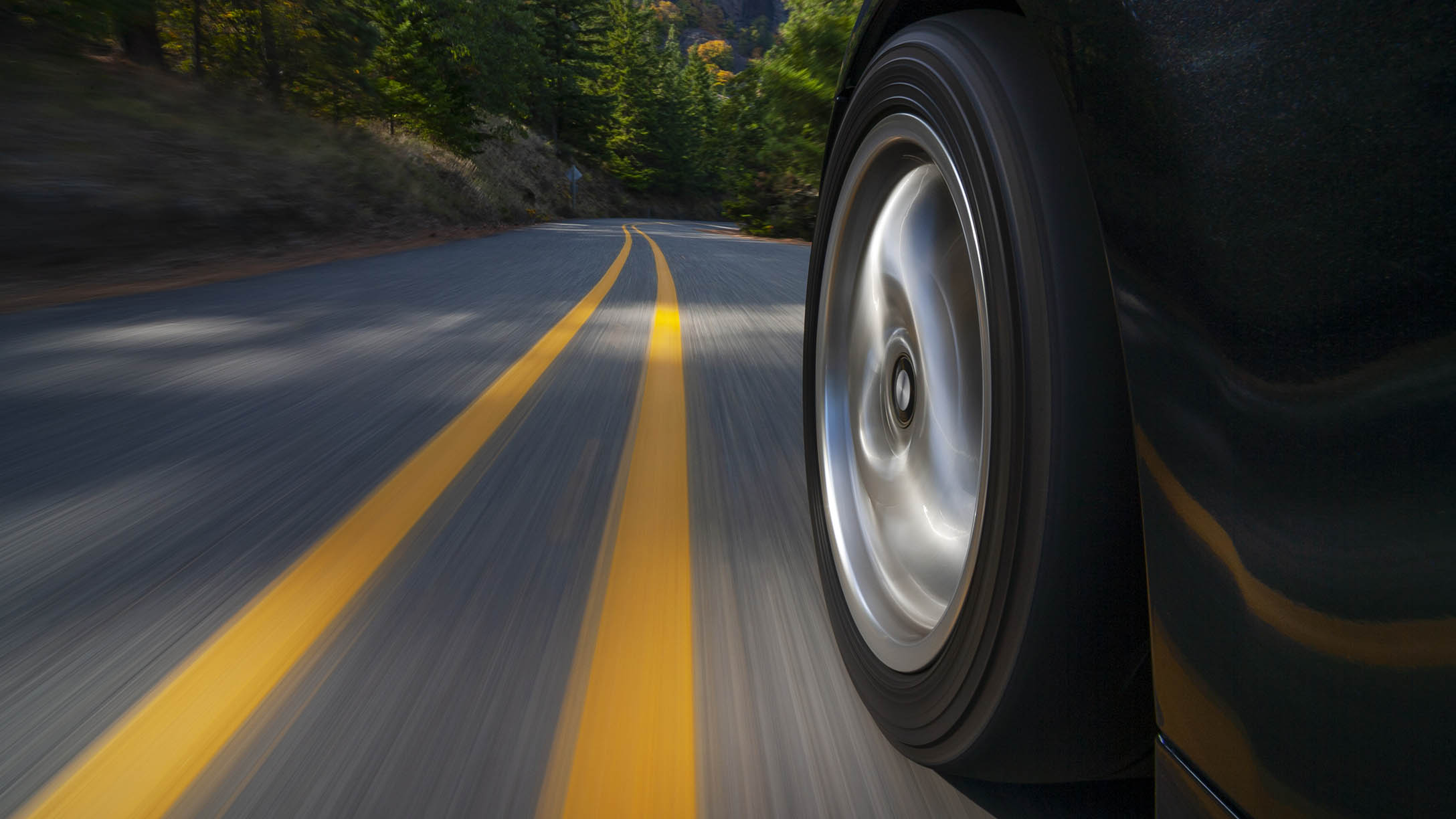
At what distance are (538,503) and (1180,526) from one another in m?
2.07

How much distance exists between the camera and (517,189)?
39.3 metres

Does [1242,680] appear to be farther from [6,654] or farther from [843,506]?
[6,654]

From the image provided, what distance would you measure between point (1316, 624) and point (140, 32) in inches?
781

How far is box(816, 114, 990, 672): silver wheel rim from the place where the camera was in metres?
1.48

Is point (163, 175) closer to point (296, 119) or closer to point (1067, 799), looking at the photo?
point (296, 119)

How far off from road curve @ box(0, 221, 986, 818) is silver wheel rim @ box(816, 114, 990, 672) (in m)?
0.22

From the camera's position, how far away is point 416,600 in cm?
197

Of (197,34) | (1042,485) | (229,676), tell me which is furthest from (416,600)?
(197,34)

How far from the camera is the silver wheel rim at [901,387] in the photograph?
148cm

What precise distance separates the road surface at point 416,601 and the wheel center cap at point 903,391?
1.53ft

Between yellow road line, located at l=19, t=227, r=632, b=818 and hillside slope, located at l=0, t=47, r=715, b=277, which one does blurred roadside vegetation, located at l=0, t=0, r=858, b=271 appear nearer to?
hillside slope, located at l=0, t=47, r=715, b=277

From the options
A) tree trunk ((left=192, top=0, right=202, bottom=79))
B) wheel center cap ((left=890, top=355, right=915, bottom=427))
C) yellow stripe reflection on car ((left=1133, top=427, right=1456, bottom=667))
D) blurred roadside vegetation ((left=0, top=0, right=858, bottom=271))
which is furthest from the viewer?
tree trunk ((left=192, top=0, right=202, bottom=79))

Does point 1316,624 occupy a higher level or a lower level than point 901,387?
higher

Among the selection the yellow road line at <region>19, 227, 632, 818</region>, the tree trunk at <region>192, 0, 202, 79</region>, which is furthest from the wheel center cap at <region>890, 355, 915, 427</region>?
the tree trunk at <region>192, 0, 202, 79</region>
